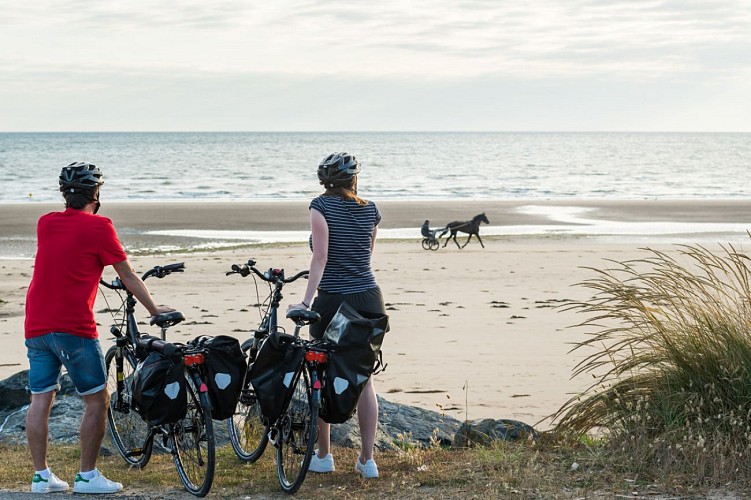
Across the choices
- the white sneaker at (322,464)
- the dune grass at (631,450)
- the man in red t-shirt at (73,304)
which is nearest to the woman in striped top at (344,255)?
the white sneaker at (322,464)

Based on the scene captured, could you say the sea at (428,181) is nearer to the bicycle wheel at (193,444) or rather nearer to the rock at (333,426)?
the rock at (333,426)

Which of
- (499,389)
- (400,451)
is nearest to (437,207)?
(499,389)

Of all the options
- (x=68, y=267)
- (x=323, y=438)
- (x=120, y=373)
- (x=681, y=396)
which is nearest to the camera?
(x=68, y=267)

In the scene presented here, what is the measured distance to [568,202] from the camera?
143 ft

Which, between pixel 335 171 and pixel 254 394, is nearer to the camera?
pixel 335 171

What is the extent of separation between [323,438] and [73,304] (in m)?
1.78

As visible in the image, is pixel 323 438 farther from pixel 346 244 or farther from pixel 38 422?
pixel 38 422

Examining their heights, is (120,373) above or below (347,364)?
below

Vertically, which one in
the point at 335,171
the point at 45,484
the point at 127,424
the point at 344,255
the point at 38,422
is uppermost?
the point at 335,171

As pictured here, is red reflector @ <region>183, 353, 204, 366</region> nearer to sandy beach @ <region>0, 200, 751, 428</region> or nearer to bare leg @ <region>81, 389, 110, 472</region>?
bare leg @ <region>81, 389, 110, 472</region>

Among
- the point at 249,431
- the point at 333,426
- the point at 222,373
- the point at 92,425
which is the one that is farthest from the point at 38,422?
the point at 333,426

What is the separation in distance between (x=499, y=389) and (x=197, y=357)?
4349 millimetres

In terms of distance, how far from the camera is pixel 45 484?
19.3ft

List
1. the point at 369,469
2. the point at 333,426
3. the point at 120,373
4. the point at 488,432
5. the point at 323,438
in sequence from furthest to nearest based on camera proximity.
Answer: the point at 333,426, the point at 488,432, the point at 120,373, the point at 323,438, the point at 369,469
